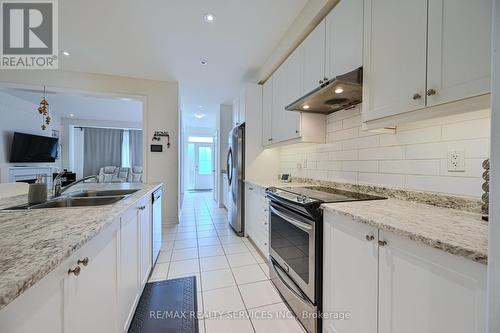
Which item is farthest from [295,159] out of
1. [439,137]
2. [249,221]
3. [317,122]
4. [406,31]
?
[406,31]

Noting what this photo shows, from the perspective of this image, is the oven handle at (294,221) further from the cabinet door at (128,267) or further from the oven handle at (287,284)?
the cabinet door at (128,267)

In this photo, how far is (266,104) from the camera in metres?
2.96

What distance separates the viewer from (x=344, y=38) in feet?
4.87

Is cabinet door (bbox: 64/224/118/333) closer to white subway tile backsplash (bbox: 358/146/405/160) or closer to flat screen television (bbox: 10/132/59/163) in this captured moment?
white subway tile backsplash (bbox: 358/146/405/160)

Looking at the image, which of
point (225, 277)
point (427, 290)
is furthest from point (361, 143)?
point (225, 277)

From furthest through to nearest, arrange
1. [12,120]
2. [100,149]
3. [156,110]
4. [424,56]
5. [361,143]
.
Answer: [100,149]
[12,120]
[156,110]
[361,143]
[424,56]

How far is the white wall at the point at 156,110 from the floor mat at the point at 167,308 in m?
2.11

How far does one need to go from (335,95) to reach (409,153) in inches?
26.7

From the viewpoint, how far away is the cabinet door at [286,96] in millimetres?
2119

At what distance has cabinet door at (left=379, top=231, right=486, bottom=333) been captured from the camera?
0.62 metres

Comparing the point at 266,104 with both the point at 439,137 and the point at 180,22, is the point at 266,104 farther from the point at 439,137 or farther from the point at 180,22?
the point at 439,137

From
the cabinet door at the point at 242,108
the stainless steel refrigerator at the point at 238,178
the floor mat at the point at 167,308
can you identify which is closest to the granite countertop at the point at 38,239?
the floor mat at the point at 167,308

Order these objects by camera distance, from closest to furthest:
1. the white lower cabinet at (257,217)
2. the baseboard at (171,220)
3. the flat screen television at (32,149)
A: the white lower cabinet at (257,217)
the baseboard at (171,220)
the flat screen television at (32,149)

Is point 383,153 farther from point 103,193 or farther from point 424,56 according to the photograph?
point 103,193
